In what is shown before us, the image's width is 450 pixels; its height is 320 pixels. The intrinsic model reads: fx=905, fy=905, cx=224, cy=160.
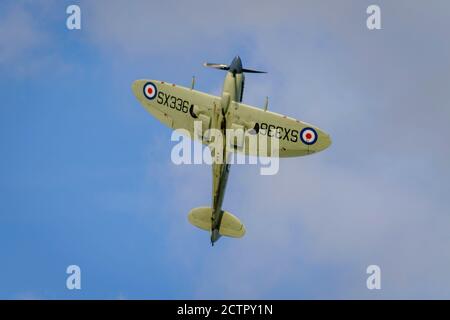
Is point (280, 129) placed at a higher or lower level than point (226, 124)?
lower

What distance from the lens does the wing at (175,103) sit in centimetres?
4881

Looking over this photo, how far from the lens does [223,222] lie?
4988cm

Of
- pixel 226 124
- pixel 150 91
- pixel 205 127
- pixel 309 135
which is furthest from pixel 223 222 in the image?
pixel 150 91

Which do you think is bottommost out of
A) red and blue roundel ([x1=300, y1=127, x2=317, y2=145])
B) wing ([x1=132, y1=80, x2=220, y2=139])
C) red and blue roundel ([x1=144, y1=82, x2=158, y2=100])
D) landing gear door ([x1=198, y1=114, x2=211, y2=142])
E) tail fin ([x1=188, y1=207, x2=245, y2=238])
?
tail fin ([x1=188, y1=207, x2=245, y2=238])

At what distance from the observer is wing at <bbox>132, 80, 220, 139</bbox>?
48.8 m

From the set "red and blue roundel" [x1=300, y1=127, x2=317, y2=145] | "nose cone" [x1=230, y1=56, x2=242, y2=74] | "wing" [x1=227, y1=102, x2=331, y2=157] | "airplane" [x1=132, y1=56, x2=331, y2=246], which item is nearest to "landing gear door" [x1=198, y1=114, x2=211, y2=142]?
"airplane" [x1=132, y1=56, x2=331, y2=246]

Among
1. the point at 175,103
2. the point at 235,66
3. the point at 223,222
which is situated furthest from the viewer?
the point at 175,103

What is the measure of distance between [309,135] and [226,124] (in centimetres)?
447

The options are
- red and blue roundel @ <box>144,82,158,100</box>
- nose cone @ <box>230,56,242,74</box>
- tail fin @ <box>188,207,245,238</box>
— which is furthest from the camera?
red and blue roundel @ <box>144,82,158,100</box>

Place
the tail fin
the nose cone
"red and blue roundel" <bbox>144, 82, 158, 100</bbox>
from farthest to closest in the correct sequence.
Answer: "red and blue roundel" <bbox>144, 82, 158, 100</bbox>
the tail fin
the nose cone

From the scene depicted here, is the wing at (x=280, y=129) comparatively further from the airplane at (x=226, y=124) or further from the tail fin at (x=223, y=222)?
the tail fin at (x=223, y=222)

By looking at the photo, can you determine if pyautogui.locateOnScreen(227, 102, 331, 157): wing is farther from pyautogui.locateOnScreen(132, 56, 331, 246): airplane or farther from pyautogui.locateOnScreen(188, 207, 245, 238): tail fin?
pyautogui.locateOnScreen(188, 207, 245, 238): tail fin

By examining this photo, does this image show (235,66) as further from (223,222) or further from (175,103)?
(223,222)
